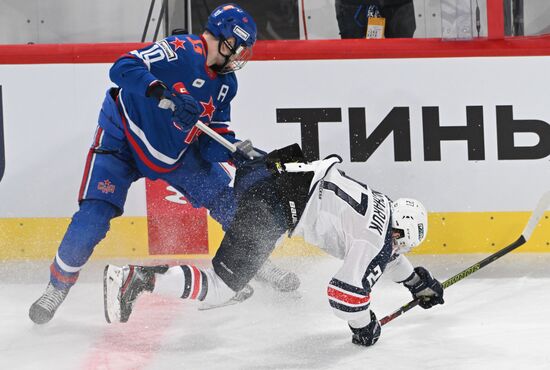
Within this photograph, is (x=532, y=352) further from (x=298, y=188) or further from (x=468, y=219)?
(x=468, y=219)

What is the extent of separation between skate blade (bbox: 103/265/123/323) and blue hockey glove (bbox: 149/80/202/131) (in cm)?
53

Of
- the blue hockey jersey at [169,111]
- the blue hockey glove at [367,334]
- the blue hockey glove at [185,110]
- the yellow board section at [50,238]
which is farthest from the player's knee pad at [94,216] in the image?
the blue hockey glove at [367,334]

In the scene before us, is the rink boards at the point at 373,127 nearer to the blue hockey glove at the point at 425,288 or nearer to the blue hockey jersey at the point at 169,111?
the blue hockey jersey at the point at 169,111

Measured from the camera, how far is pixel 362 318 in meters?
2.91

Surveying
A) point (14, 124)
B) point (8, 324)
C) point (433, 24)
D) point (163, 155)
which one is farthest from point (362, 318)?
point (14, 124)

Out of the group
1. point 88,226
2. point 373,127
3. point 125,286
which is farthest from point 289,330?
point 373,127

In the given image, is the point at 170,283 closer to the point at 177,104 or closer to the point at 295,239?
the point at 177,104

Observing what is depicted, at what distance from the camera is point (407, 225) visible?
3035 millimetres

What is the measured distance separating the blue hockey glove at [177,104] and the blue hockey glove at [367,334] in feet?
2.82

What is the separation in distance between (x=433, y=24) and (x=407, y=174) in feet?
2.11

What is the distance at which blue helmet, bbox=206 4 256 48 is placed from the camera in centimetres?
317

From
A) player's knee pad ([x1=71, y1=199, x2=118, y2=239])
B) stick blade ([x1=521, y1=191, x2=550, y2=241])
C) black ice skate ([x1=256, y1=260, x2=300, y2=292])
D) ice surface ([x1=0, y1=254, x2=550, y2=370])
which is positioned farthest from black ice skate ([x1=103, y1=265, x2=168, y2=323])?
stick blade ([x1=521, y1=191, x2=550, y2=241])

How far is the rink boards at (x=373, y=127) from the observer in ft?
12.8

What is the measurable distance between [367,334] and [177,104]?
3.15 feet
